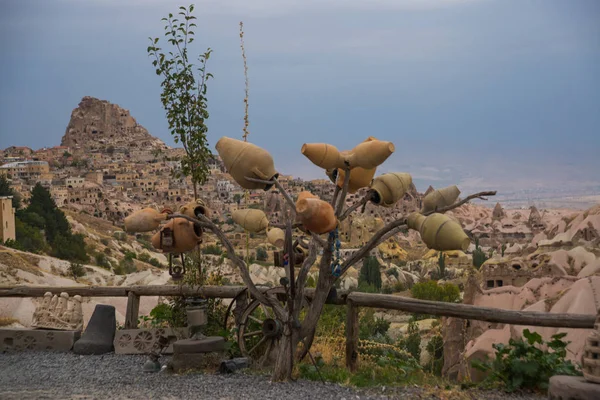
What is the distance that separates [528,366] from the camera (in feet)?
13.4

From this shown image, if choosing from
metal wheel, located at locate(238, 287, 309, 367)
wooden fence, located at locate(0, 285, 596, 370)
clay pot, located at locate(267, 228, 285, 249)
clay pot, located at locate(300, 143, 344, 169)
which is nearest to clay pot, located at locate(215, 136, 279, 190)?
clay pot, located at locate(300, 143, 344, 169)

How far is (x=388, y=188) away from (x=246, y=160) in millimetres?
919

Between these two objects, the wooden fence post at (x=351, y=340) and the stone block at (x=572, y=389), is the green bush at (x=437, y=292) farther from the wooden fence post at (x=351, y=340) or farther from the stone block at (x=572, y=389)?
the stone block at (x=572, y=389)

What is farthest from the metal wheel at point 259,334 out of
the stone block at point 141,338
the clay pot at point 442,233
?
the clay pot at point 442,233

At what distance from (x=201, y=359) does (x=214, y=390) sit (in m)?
0.60

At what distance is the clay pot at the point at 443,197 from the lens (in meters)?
3.95

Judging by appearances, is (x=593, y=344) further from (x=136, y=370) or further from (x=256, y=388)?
(x=136, y=370)

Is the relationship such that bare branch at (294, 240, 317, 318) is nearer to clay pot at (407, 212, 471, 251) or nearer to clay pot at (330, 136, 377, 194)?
clay pot at (330, 136, 377, 194)

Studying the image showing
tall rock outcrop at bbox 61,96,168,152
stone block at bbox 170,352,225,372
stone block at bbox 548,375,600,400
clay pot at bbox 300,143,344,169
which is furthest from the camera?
tall rock outcrop at bbox 61,96,168,152

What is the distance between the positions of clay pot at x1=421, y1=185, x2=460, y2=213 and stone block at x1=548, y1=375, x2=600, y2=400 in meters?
1.16

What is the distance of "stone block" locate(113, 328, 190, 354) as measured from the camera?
5.39m

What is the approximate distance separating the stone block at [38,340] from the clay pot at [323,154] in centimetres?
294

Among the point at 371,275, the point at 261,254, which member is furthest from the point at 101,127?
the point at 371,275

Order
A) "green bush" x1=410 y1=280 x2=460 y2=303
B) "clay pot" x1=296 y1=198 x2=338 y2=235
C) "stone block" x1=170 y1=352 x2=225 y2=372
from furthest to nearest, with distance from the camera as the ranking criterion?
"green bush" x1=410 y1=280 x2=460 y2=303 → "stone block" x1=170 y1=352 x2=225 y2=372 → "clay pot" x1=296 y1=198 x2=338 y2=235
